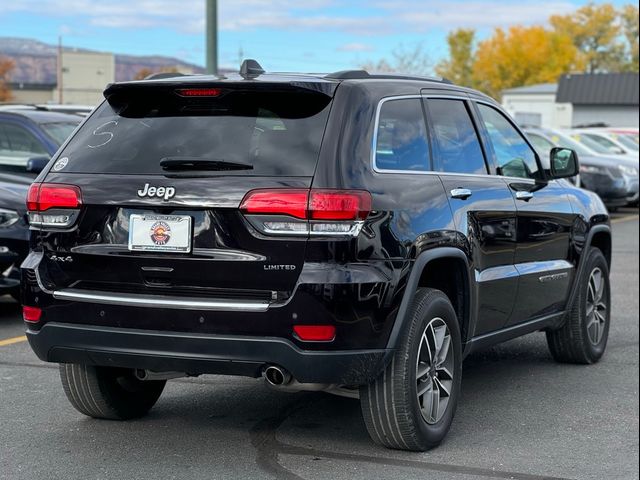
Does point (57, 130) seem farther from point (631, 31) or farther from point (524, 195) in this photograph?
point (631, 31)

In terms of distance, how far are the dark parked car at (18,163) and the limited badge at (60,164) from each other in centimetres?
354

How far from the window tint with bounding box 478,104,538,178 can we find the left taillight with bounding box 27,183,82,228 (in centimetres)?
261

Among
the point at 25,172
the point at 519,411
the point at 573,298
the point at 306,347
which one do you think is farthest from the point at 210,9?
the point at 306,347

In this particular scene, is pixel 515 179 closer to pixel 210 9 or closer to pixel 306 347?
pixel 306 347

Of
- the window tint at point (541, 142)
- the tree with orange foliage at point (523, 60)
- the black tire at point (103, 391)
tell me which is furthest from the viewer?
the tree with orange foliage at point (523, 60)

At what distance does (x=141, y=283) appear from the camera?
5.11 metres

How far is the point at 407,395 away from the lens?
528 centimetres

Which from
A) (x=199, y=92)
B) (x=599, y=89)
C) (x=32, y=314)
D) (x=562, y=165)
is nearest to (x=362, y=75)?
(x=199, y=92)

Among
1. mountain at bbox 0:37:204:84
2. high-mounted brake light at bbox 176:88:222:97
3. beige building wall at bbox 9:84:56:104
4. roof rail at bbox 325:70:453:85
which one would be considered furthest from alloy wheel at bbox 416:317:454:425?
mountain at bbox 0:37:204:84

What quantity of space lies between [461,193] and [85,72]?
126 metres

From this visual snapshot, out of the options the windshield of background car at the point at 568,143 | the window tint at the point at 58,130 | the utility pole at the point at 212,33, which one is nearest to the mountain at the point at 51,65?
the windshield of background car at the point at 568,143

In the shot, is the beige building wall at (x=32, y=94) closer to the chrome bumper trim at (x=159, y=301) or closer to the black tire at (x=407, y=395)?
the chrome bumper trim at (x=159, y=301)

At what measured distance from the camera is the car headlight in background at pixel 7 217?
8.94 meters

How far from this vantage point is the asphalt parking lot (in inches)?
206
